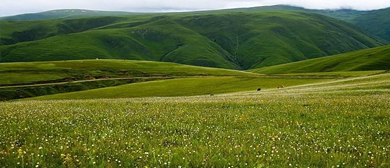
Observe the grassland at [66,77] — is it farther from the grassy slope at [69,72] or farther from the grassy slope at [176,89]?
the grassy slope at [176,89]

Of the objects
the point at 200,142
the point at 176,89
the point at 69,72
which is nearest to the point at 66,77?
the point at 69,72

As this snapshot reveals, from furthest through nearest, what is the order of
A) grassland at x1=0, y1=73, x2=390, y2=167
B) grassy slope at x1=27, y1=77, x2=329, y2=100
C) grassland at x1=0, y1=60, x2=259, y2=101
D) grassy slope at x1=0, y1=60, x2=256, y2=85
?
grassy slope at x1=0, y1=60, x2=256, y2=85, grassland at x1=0, y1=60, x2=259, y2=101, grassy slope at x1=27, y1=77, x2=329, y2=100, grassland at x1=0, y1=73, x2=390, y2=167

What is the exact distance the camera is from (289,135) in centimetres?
1170

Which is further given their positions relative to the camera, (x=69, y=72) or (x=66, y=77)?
(x=69, y=72)

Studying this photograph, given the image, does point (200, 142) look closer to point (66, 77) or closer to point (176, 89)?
point (176, 89)

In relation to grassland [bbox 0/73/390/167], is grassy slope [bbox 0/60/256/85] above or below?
below

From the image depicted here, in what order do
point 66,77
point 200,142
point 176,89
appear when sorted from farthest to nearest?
point 66,77
point 176,89
point 200,142

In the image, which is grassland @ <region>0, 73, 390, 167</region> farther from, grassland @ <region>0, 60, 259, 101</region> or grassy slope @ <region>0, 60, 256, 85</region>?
grassy slope @ <region>0, 60, 256, 85</region>

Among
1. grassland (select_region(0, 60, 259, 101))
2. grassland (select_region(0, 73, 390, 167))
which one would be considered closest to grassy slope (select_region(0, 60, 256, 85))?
grassland (select_region(0, 60, 259, 101))

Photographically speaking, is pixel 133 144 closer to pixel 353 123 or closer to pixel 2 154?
pixel 2 154

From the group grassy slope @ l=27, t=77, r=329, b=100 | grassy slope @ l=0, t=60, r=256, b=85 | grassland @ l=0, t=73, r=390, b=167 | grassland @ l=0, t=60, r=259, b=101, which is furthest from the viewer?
grassy slope @ l=0, t=60, r=256, b=85

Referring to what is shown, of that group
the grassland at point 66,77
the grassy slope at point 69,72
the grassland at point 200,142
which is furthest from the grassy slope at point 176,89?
the grassland at point 200,142

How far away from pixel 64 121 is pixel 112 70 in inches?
Result: 5004

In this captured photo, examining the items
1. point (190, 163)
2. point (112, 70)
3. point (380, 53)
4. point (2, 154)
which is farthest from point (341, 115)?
point (380, 53)
